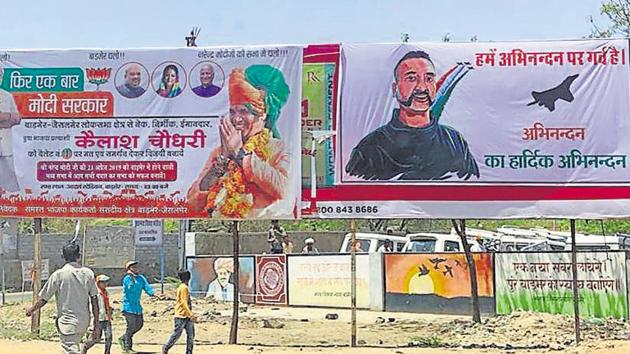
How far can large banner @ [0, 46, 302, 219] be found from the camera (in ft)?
45.4

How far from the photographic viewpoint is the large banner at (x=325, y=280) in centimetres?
2127

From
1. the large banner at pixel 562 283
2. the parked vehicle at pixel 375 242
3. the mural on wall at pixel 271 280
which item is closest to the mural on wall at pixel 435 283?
the large banner at pixel 562 283

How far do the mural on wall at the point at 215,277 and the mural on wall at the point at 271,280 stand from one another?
0.96 ft

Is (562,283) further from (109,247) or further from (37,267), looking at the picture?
(109,247)

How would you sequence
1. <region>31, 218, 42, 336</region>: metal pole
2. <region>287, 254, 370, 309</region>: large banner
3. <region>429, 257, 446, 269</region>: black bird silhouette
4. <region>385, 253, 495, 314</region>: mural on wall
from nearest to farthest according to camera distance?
<region>31, 218, 42, 336</region>: metal pole
<region>385, 253, 495, 314</region>: mural on wall
<region>429, 257, 446, 269</region>: black bird silhouette
<region>287, 254, 370, 309</region>: large banner

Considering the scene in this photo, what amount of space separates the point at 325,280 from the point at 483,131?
922 cm

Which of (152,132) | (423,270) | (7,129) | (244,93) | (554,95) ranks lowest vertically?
(423,270)

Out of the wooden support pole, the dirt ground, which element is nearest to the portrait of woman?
the dirt ground

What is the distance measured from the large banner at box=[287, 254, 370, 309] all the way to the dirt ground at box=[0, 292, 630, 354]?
1.72 feet

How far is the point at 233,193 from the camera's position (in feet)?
45.8

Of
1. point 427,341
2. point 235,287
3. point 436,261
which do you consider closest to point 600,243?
point 436,261

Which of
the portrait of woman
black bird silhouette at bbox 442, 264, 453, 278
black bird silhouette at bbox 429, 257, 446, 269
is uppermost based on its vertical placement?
the portrait of woman

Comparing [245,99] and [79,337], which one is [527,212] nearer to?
[245,99]

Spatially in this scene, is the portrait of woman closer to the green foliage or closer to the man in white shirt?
the man in white shirt
